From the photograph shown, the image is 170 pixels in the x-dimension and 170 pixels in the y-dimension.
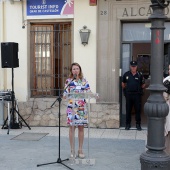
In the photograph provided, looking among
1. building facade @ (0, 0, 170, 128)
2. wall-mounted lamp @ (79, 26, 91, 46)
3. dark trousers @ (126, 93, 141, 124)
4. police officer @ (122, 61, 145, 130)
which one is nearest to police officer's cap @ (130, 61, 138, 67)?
police officer @ (122, 61, 145, 130)

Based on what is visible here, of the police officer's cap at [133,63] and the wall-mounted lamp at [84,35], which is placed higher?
the wall-mounted lamp at [84,35]

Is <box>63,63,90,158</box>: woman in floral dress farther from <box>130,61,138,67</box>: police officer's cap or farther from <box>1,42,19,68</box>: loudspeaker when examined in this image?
<box>1,42,19,68</box>: loudspeaker

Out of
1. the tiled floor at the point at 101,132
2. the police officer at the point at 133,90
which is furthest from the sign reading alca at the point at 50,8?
the tiled floor at the point at 101,132

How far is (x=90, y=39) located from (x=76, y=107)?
12.3 feet

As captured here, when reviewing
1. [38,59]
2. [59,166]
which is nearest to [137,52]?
[38,59]

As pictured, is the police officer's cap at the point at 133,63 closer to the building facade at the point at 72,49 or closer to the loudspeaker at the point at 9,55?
the building facade at the point at 72,49

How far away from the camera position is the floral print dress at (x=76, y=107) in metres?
6.27

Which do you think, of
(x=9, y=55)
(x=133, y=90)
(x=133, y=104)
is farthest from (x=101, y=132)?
(x=9, y=55)

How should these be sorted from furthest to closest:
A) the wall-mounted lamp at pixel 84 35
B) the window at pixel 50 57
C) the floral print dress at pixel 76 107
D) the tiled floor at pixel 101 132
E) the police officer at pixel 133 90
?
1. the window at pixel 50 57
2. the wall-mounted lamp at pixel 84 35
3. the police officer at pixel 133 90
4. the tiled floor at pixel 101 132
5. the floral print dress at pixel 76 107

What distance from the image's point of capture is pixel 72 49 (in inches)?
390

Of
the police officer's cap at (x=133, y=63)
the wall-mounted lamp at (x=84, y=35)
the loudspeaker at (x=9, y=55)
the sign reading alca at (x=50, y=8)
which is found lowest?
the police officer's cap at (x=133, y=63)

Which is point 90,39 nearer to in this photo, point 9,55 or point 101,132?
point 9,55

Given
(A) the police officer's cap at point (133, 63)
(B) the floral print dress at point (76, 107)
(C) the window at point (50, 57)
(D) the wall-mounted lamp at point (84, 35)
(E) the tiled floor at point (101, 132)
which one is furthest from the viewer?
(C) the window at point (50, 57)

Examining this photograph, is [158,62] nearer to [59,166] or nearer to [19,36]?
[59,166]
